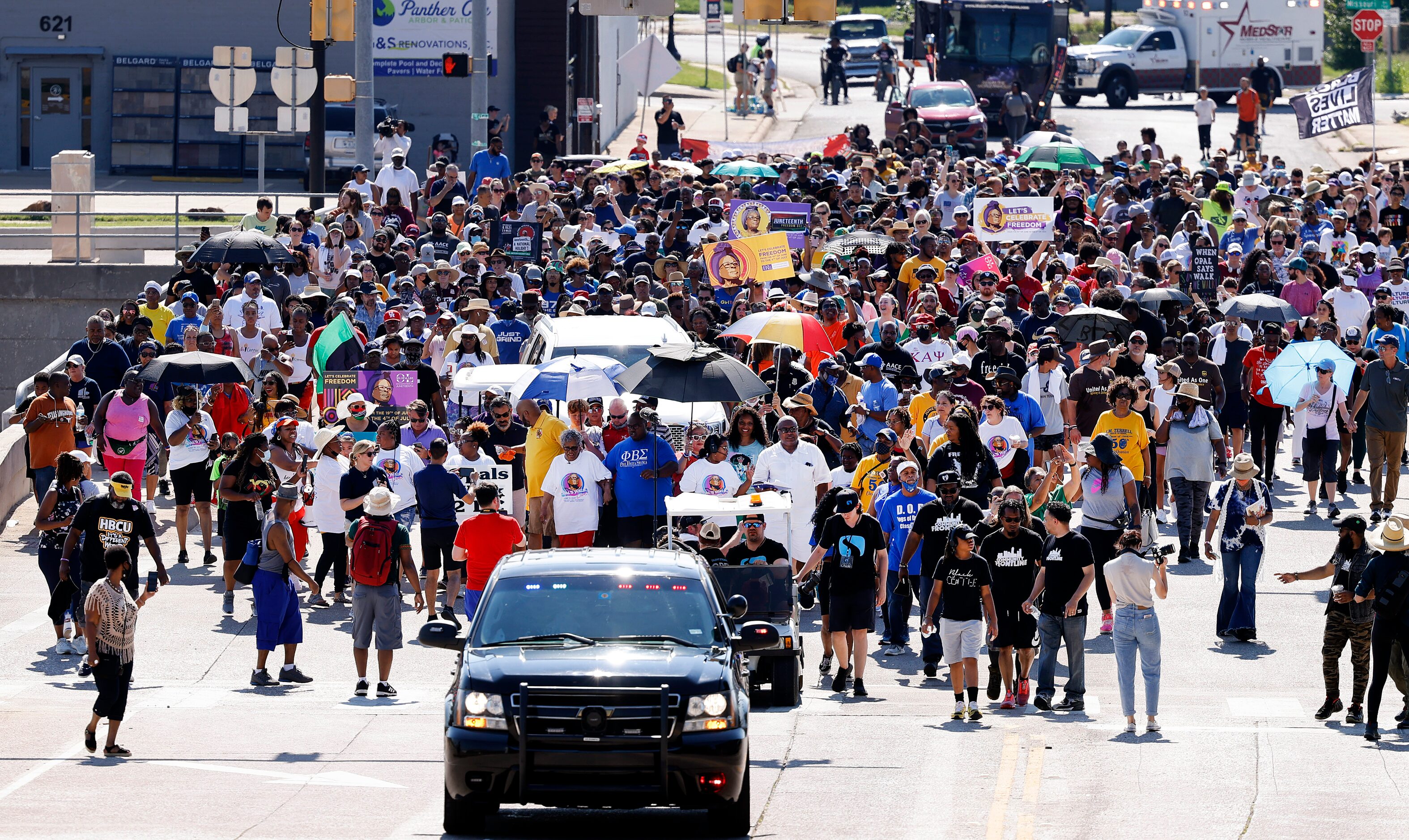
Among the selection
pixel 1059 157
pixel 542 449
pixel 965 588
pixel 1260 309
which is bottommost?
pixel 965 588

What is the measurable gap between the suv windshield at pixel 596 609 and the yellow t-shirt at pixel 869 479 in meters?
5.33

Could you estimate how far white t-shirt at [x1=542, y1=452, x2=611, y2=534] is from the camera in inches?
637

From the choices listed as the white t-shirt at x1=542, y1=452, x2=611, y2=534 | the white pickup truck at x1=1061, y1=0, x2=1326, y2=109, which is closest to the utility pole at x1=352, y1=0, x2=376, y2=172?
the white t-shirt at x1=542, y1=452, x2=611, y2=534

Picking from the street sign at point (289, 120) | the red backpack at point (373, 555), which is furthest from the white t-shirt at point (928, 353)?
the street sign at point (289, 120)

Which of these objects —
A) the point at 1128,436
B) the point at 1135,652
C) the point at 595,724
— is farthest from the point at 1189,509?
the point at 595,724

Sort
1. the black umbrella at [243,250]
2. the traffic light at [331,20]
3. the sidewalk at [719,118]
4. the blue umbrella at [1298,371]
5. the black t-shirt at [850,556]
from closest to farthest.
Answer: the black t-shirt at [850,556], the blue umbrella at [1298,371], the black umbrella at [243,250], the traffic light at [331,20], the sidewalk at [719,118]

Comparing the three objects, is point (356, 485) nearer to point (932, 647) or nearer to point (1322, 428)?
point (932, 647)

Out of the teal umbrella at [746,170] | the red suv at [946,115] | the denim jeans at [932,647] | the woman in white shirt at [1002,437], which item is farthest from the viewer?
the red suv at [946,115]

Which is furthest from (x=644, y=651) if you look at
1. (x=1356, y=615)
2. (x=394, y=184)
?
(x=394, y=184)

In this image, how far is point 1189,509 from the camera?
58.9 ft

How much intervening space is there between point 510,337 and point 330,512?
5153mm

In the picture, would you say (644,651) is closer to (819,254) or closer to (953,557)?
(953,557)

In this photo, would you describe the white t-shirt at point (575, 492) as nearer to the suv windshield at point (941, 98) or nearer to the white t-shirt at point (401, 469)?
the white t-shirt at point (401, 469)

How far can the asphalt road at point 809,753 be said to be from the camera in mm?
10547
